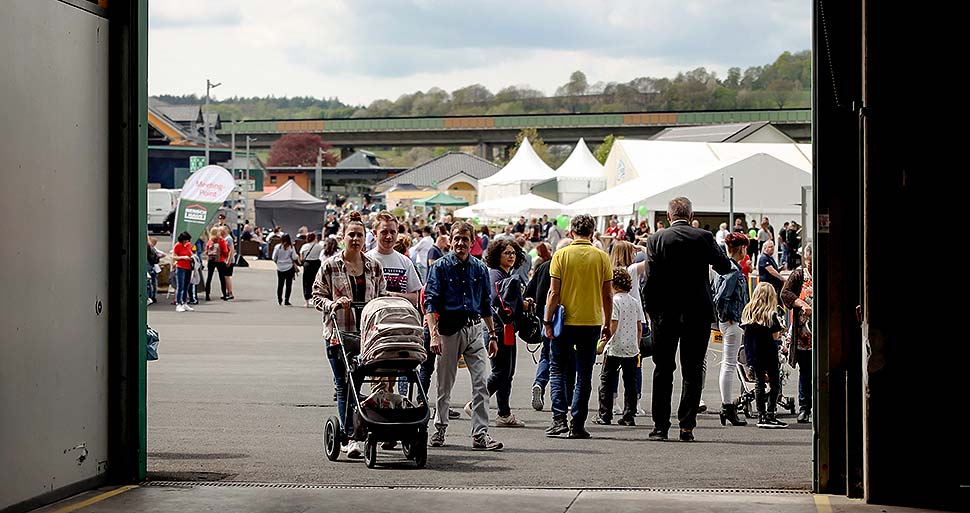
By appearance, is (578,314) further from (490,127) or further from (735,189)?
(490,127)

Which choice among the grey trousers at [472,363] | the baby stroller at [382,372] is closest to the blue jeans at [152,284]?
the grey trousers at [472,363]

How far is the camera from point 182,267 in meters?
29.2

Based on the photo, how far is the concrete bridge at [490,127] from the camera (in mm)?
130375

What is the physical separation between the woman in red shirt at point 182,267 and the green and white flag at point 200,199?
5.96 feet

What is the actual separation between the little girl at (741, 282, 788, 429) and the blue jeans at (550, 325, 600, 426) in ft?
6.09

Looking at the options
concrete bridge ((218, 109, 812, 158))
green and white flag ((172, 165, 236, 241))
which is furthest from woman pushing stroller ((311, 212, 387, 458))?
concrete bridge ((218, 109, 812, 158))

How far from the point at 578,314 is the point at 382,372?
226 centimetres

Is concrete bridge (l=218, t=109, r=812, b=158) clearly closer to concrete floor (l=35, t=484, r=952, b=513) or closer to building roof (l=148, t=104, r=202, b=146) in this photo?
building roof (l=148, t=104, r=202, b=146)

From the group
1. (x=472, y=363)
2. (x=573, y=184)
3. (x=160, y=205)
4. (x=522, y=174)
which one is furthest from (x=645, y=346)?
(x=160, y=205)

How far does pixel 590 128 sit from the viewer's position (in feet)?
468
